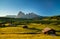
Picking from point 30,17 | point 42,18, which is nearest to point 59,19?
point 42,18

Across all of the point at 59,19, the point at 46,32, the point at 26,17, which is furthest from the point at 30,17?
the point at 46,32

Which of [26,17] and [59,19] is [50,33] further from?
[26,17]

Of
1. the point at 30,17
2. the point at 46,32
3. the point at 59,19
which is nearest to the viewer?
the point at 46,32

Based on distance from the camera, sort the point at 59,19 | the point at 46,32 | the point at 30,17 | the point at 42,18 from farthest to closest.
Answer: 1. the point at 30,17
2. the point at 42,18
3. the point at 59,19
4. the point at 46,32

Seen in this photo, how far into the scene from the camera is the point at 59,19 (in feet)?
224

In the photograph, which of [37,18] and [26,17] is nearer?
[37,18]

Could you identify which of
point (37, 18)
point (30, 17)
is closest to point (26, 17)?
point (30, 17)

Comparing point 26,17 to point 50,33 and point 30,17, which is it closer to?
point 30,17

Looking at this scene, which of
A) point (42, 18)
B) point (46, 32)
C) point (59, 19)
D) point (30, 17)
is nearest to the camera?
point (46, 32)

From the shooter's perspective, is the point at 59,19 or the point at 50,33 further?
the point at 59,19

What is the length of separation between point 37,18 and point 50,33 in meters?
48.1

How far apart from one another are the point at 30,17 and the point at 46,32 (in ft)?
193

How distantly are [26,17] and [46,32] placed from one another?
6124cm

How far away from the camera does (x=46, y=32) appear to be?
102 ft
